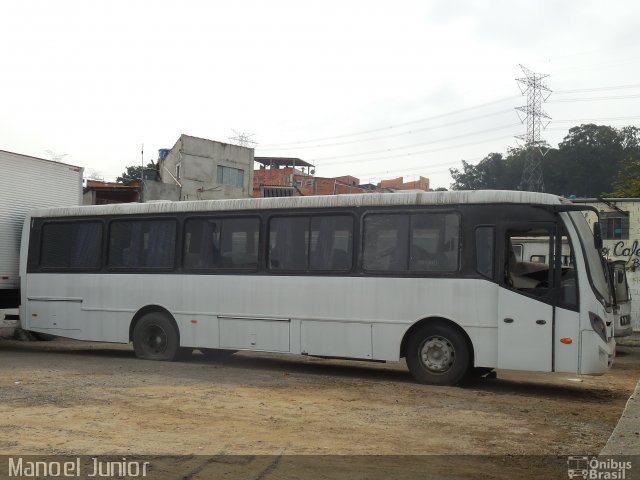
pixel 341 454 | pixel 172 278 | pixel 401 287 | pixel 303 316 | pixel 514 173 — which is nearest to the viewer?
pixel 341 454

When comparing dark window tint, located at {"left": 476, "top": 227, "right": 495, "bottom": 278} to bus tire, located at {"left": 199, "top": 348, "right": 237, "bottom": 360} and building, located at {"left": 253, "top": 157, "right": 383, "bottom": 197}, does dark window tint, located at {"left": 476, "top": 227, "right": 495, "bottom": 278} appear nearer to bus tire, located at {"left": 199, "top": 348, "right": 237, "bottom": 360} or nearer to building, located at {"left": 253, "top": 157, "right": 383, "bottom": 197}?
bus tire, located at {"left": 199, "top": 348, "right": 237, "bottom": 360}

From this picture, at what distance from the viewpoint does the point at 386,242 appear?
1184cm

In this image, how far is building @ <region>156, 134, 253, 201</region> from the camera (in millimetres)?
49906

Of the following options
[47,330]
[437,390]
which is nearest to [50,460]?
[437,390]

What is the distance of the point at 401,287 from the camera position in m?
11.6

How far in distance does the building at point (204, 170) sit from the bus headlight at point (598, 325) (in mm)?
37933

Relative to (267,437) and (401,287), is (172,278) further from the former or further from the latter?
(267,437)

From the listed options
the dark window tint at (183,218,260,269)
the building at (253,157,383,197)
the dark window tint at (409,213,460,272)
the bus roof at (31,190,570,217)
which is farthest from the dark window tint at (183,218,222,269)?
the building at (253,157,383,197)

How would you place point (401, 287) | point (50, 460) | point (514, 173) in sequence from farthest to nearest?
1. point (514, 173)
2. point (401, 287)
3. point (50, 460)

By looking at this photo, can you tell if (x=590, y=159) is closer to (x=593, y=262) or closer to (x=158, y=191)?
(x=158, y=191)

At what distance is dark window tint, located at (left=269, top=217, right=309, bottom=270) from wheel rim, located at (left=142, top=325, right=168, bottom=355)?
2.65 meters

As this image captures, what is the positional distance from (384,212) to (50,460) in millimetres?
6995

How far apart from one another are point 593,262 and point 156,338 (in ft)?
25.6

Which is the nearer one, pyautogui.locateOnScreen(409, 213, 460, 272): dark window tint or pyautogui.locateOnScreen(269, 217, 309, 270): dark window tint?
pyautogui.locateOnScreen(409, 213, 460, 272): dark window tint
